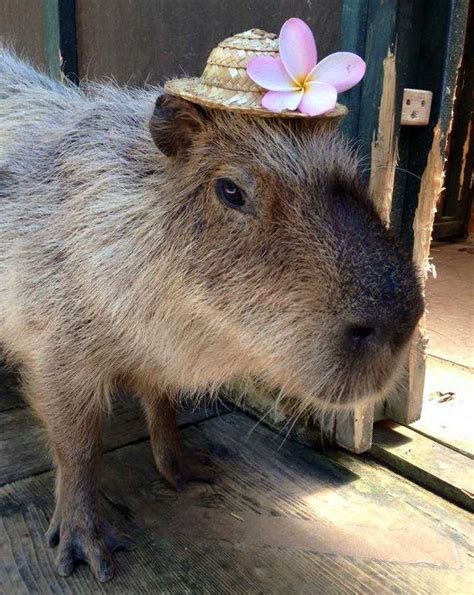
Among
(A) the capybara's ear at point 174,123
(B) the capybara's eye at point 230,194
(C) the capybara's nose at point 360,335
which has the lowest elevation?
(C) the capybara's nose at point 360,335

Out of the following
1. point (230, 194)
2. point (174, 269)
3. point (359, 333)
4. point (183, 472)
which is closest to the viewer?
point (359, 333)

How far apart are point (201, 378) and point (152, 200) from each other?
0.58m

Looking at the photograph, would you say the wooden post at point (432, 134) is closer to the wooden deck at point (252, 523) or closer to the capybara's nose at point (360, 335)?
the wooden deck at point (252, 523)

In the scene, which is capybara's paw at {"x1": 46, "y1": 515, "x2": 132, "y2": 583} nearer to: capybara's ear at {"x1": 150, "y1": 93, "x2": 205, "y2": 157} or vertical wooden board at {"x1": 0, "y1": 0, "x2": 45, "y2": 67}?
capybara's ear at {"x1": 150, "y1": 93, "x2": 205, "y2": 157}

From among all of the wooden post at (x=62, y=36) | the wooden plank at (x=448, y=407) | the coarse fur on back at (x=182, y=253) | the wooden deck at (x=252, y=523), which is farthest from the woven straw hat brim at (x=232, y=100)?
the wooden post at (x=62, y=36)

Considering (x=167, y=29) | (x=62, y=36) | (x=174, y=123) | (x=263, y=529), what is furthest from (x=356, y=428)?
(x=62, y=36)

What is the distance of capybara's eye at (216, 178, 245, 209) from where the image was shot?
1.76 metres

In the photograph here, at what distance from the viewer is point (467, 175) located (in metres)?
7.04

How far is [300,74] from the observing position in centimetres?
163

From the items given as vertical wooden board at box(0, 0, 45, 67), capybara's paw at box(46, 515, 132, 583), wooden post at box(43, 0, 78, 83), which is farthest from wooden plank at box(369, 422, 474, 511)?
vertical wooden board at box(0, 0, 45, 67)

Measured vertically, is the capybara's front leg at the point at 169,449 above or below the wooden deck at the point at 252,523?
above

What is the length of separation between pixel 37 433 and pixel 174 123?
5.40 feet

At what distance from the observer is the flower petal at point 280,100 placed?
5.26ft

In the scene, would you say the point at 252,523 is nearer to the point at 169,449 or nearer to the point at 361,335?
the point at 169,449
